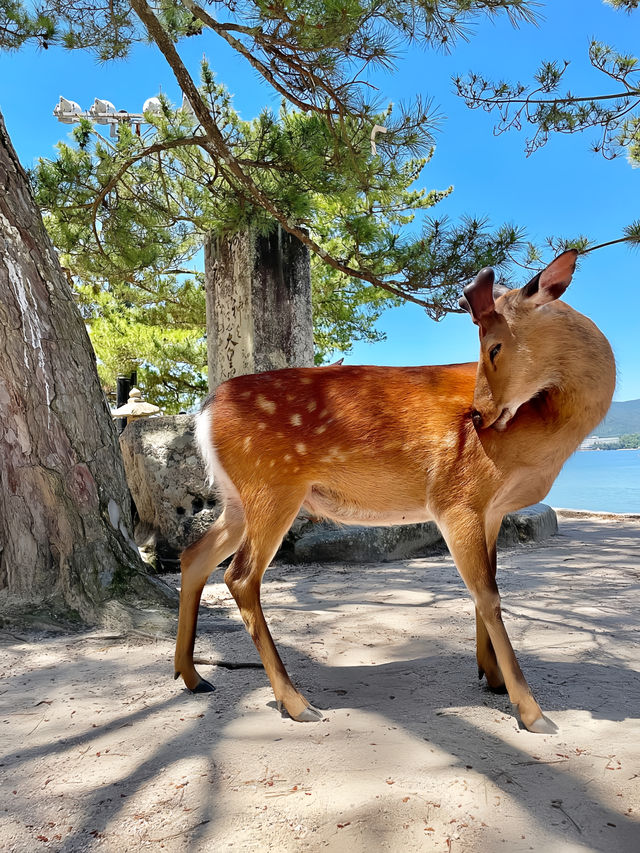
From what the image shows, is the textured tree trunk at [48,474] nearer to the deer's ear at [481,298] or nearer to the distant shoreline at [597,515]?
the deer's ear at [481,298]

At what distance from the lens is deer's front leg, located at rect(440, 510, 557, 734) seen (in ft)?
6.36

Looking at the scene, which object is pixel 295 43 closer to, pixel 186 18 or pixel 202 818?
pixel 186 18

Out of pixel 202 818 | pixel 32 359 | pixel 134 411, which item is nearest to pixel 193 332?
pixel 134 411

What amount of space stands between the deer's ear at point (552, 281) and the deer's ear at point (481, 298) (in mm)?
107

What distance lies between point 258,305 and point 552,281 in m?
4.09

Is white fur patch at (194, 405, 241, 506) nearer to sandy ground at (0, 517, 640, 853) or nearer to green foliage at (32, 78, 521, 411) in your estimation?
sandy ground at (0, 517, 640, 853)

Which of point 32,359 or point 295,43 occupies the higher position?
point 295,43

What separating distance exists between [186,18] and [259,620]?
17.1 ft

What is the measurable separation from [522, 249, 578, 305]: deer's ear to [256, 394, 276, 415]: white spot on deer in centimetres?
84

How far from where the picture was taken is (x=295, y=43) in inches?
179

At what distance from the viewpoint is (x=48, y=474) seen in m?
3.20

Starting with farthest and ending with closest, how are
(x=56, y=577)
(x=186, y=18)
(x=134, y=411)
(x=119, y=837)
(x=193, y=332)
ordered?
(x=193, y=332), (x=134, y=411), (x=186, y=18), (x=56, y=577), (x=119, y=837)

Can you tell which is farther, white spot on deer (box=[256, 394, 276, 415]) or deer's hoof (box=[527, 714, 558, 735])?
white spot on deer (box=[256, 394, 276, 415])

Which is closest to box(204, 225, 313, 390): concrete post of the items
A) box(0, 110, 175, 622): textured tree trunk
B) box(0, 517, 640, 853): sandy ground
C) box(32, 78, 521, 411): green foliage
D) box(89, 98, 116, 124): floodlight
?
box(32, 78, 521, 411): green foliage
